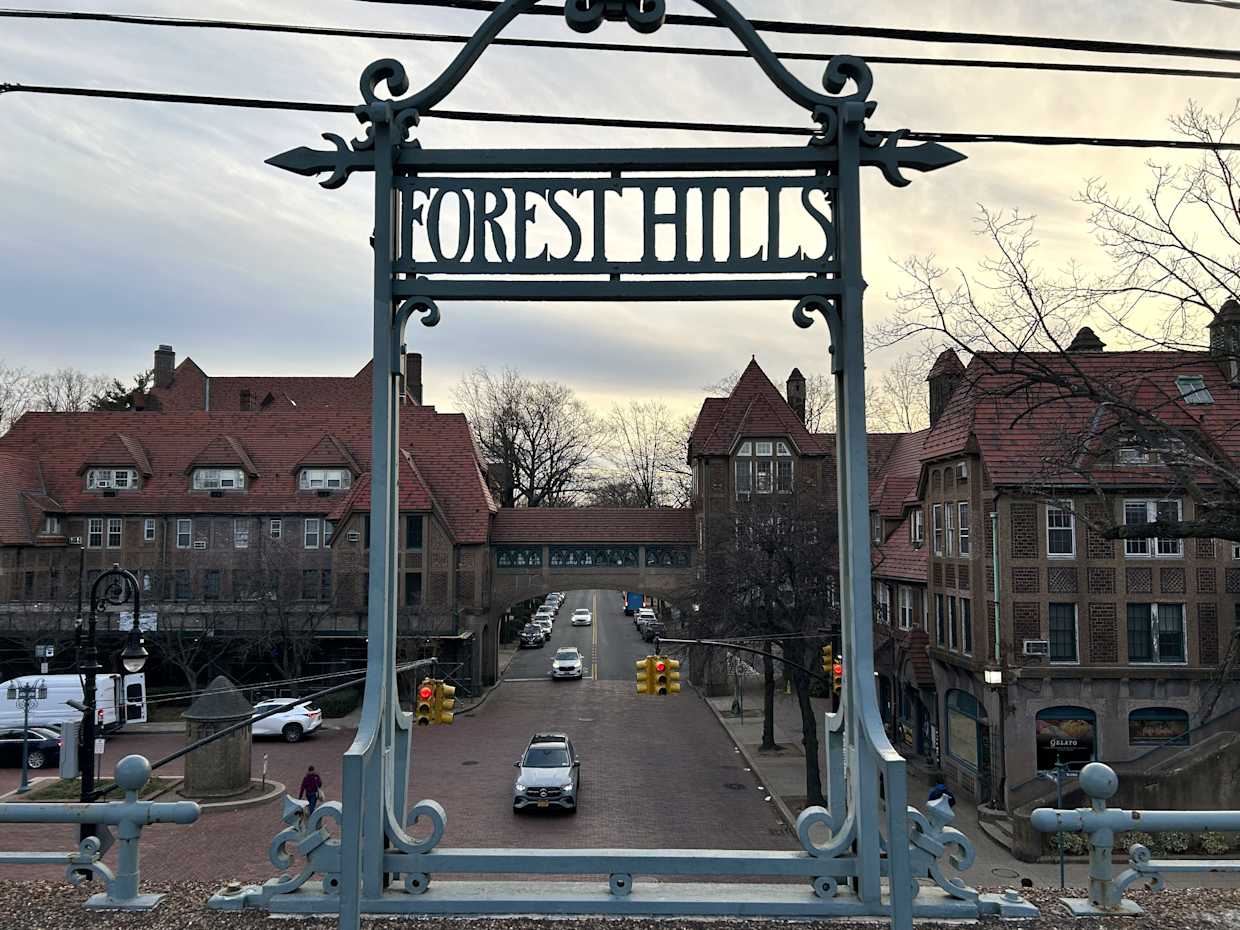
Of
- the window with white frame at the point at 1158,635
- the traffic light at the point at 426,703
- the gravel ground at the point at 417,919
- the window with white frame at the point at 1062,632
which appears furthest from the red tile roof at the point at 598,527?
the gravel ground at the point at 417,919

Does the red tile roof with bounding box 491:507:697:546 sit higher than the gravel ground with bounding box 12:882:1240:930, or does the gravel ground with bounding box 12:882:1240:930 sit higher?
the red tile roof with bounding box 491:507:697:546

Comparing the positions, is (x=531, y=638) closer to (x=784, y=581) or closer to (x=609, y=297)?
(x=784, y=581)

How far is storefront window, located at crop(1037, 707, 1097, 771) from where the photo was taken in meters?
23.6

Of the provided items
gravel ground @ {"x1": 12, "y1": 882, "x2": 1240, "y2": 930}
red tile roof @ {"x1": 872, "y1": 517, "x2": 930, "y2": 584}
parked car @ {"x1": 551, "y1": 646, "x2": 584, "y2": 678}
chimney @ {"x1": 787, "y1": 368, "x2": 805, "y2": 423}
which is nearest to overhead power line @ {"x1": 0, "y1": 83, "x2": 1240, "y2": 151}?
gravel ground @ {"x1": 12, "y1": 882, "x2": 1240, "y2": 930}

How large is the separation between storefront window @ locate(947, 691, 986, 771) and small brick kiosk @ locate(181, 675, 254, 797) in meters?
18.7

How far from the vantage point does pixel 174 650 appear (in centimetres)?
3697

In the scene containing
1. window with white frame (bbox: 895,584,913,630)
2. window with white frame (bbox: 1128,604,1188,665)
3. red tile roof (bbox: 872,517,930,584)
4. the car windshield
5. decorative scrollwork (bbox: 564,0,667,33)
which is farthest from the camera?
window with white frame (bbox: 895,584,913,630)

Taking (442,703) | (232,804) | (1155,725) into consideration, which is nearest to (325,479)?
(232,804)

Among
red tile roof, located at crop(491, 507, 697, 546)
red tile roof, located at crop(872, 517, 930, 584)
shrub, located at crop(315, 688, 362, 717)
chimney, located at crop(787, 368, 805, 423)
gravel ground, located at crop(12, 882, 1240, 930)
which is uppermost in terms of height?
chimney, located at crop(787, 368, 805, 423)

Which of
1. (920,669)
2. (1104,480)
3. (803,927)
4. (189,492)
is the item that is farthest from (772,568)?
(189,492)

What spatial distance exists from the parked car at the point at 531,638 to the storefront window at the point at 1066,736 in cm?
3763

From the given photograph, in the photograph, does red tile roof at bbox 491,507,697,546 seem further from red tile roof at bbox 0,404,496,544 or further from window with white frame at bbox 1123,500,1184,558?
window with white frame at bbox 1123,500,1184,558

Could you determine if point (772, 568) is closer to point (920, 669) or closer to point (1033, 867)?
point (920, 669)

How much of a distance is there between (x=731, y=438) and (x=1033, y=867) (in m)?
25.8
